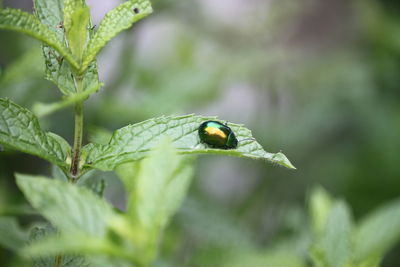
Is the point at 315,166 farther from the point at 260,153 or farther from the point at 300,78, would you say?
the point at 260,153

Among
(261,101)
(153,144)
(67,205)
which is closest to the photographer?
(67,205)

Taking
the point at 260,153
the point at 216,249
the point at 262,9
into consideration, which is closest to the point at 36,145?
the point at 260,153

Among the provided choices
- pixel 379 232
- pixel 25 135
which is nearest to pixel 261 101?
pixel 379 232

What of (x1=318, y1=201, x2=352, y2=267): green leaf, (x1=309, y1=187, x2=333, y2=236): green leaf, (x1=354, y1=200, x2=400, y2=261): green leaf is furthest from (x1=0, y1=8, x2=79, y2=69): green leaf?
(x1=354, y1=200, x2=400, y2=261): green leaf

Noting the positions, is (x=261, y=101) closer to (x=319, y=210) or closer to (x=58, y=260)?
(x=319, y=210)

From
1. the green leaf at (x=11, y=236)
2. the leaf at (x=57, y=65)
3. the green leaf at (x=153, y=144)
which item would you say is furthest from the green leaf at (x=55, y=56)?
the green leaf at (x=11, y=236)

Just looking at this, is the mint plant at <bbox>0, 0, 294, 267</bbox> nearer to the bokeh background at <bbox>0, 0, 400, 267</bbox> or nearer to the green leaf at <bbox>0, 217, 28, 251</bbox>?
the green leaf at <bbox>0, 217, 28, 251</bbox>

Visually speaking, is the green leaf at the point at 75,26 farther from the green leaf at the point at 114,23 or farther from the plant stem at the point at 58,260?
the plant stem at the point at 58,260
